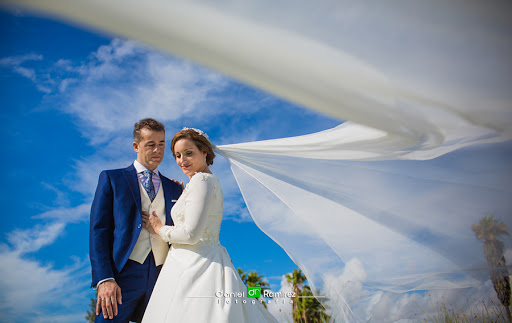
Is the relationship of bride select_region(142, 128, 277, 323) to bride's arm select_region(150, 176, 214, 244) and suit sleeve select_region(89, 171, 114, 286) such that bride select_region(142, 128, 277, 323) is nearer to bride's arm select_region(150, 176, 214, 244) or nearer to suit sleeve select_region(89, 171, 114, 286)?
bride's arm select_region(150, 176, 214, 244)

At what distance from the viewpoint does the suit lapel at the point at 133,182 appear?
3.23 meters

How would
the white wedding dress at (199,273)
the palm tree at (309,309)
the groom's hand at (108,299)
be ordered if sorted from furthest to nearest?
the palm tree at (309,309) → the groom's hand at (108,299) → the white wedding dress at (199,273)

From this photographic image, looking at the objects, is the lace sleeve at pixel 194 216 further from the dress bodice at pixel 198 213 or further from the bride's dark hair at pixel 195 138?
the bride's dark hair at pixel 195 138

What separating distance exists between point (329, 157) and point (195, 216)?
152 centimetres

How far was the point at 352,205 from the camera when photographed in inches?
136

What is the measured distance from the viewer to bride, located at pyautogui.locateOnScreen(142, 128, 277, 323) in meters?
2.65

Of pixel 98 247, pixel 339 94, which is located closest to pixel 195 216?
pixel 98 247

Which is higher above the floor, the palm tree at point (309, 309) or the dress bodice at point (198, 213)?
the dress bodice at point (198, 213)

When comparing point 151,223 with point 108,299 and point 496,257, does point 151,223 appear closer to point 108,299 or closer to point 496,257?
point 108,299

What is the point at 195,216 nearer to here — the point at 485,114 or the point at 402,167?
the point at 402,167

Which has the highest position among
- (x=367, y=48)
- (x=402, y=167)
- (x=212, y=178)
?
(x=367, y=48)

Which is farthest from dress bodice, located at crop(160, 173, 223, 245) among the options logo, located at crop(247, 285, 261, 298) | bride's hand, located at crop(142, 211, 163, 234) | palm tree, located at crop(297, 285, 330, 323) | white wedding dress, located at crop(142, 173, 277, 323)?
palm tree, located at crop(297, 285, 330, 323)

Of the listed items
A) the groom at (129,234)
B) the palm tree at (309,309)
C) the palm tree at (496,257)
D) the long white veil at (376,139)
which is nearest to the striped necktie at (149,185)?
the groom at (129,234)

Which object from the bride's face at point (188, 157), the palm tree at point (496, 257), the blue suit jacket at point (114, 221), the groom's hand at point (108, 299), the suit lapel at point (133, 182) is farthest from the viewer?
the bride's face at point (188, 157)
